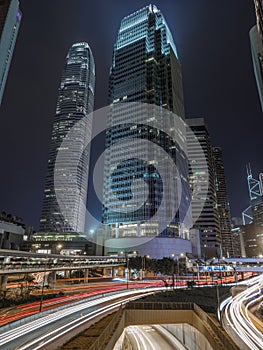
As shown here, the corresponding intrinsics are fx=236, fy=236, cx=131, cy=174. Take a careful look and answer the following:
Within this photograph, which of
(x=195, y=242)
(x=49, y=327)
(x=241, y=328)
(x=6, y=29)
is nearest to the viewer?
(x=49, y=327)

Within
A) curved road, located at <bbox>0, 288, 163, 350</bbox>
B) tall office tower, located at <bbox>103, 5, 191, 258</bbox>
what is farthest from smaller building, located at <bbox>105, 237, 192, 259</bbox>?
curved road, located at <bbox>0, 288, 163, 350</bbox>

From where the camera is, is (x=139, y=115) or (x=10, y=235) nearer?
(x=10, y=235)

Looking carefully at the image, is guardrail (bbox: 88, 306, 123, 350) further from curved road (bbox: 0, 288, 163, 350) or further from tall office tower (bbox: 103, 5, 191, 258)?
tall office tower (bbox: 103, 5, 191, 258)

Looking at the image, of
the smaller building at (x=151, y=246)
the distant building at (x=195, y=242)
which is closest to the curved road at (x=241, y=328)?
the smaller building at (x=151, y=246)

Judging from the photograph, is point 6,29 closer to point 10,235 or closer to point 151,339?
point 10,235

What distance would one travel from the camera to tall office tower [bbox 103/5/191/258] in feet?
446

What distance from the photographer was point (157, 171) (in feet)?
462

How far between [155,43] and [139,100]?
54.0 m

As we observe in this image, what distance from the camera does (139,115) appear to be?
508ft

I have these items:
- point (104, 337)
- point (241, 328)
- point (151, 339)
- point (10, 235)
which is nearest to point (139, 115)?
point (10, 235)

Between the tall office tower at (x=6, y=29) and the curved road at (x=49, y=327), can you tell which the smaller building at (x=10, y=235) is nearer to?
the tall office tower at (x=6, y=29)

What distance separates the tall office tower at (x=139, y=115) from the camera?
136m

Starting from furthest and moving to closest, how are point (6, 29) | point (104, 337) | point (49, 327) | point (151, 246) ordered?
point (6, 29) → point (151, 246) → point (49, 327) → point (104, 337)

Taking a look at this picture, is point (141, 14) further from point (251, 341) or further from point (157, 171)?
point (251, 341)
